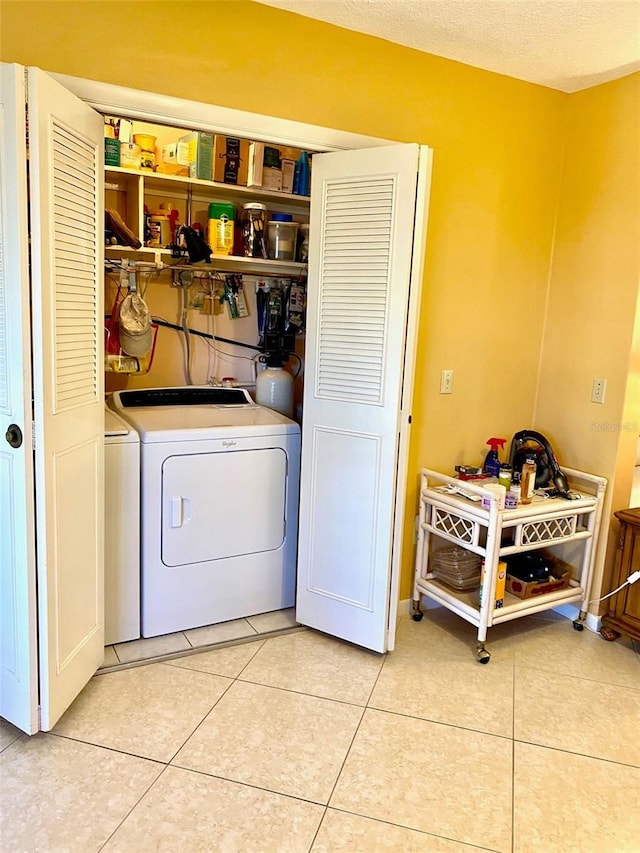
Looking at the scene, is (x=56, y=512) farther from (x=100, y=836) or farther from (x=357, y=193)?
(x=357, y=193)

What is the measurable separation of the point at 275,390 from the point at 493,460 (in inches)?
43.9

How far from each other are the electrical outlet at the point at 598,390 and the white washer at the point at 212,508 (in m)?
1.39

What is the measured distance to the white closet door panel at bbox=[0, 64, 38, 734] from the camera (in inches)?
66.4

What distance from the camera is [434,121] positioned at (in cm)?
268

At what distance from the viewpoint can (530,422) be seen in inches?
127

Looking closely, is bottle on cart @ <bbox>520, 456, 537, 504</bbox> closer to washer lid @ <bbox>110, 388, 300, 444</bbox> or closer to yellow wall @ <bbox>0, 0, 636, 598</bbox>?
yellow wall @ <bbox>0, 0, 636, 598</bbox>

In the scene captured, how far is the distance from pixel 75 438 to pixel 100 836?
45.1 inches

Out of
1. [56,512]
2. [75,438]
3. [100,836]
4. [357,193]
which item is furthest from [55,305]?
[100,836]

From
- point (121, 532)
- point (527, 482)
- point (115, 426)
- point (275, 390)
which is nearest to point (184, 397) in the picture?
point (275, 390)

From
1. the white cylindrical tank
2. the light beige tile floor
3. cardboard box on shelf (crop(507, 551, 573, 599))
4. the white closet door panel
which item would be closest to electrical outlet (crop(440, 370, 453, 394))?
the white cylindrical tank

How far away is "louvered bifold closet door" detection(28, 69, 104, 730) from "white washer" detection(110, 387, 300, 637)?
32cm

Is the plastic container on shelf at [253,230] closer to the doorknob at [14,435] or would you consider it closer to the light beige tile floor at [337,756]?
the doorknob at [14,435]

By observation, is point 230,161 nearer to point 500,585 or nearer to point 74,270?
point 74,270

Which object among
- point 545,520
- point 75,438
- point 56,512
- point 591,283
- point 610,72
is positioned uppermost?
point 610,72
